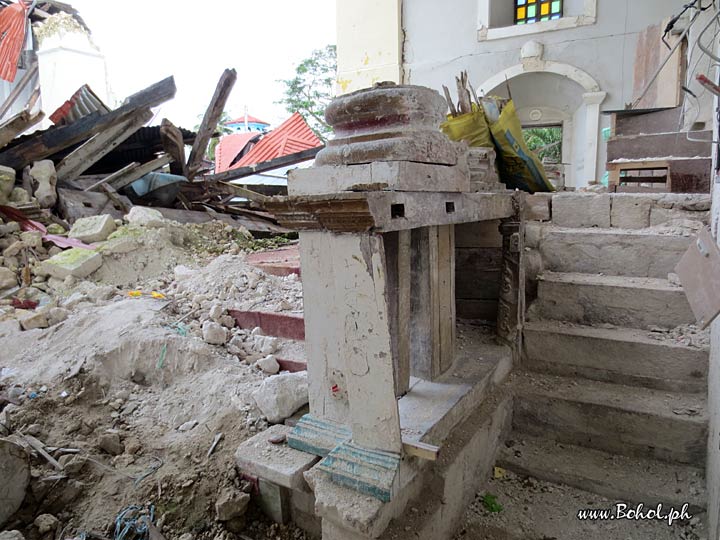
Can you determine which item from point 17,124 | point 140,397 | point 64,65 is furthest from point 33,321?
point 64,65

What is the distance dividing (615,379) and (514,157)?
5.91 feet

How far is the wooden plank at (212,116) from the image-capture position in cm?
596

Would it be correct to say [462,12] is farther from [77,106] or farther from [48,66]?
[48,66]

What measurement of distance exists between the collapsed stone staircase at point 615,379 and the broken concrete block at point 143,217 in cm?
398

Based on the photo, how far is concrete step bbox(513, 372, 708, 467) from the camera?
2395mm

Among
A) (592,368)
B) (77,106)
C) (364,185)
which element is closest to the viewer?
(364,185)

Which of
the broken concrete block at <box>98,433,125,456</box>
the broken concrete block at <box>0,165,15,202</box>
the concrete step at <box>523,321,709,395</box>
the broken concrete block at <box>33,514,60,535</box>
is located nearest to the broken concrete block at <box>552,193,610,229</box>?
the concrete step at <box>523,321,709,395</box>

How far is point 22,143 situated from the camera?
554 centimetres

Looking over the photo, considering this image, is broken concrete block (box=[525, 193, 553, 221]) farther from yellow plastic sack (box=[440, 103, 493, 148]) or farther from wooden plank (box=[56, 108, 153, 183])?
wooden plank (box=[56, 108, 153, 183])

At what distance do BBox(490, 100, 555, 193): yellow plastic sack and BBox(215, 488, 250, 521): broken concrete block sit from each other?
2.94 meters

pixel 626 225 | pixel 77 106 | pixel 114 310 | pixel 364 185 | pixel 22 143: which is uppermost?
pixel 77 106

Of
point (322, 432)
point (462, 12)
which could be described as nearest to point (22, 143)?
point (322, 432)

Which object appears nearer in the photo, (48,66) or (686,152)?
(686,152)

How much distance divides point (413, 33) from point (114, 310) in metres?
8.48
